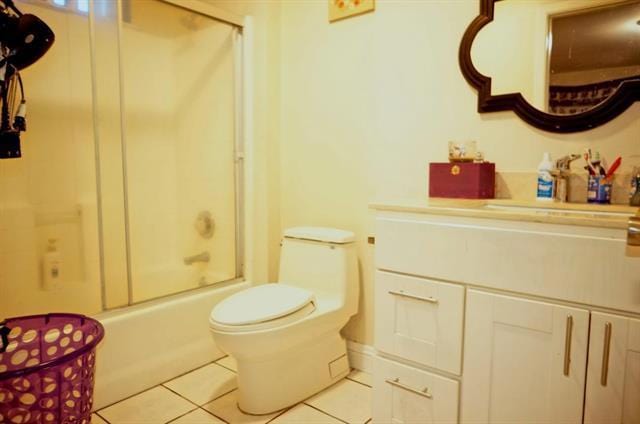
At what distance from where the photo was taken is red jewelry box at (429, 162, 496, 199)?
152cm

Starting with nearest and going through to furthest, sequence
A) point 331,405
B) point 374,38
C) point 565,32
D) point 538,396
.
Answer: point 538,396 → point 565,32 → point 331,405 → point 374,38

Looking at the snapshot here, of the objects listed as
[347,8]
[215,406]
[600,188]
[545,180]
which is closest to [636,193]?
[600,188]

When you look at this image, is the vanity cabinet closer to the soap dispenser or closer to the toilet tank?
the toilet tank

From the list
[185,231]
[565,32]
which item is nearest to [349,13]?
[565,32]

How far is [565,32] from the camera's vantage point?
145 centimetres

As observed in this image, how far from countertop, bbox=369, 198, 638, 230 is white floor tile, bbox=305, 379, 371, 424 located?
0.90 m

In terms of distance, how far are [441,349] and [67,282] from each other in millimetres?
1887

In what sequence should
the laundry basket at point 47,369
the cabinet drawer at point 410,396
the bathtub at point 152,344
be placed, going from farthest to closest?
1. the bathtub at point 152,344
2. the cabinet drawer at point 410,396
3. the laundry basket at point 47,369

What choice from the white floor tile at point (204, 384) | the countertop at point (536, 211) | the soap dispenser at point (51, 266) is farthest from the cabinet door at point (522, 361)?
the soap dispenser at point (51, 266)

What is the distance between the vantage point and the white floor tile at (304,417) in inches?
63.5

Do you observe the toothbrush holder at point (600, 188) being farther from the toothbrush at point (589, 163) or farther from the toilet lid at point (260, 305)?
the toilet lid at point (260, 305)

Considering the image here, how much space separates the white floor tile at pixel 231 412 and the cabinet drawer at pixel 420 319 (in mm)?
622

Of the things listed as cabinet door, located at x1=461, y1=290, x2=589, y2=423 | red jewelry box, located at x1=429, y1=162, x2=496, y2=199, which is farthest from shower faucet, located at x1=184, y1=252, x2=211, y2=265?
cabinet door, located at x1=461, y1=290, x2=589, y2=423

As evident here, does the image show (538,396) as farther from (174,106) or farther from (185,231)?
(174,106)
